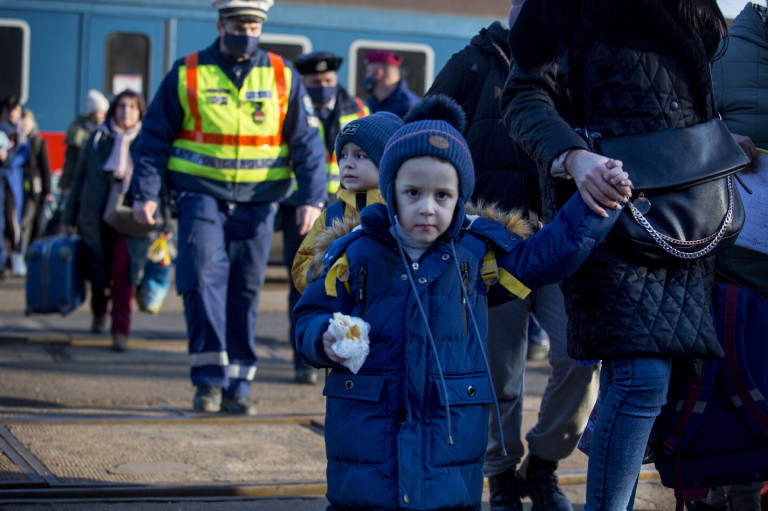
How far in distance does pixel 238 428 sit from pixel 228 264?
92 centimetres

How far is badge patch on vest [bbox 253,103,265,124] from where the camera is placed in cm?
595

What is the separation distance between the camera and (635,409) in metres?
3.11

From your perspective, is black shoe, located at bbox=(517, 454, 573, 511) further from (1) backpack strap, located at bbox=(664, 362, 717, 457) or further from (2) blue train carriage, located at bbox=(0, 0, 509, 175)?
(2) blue train carriage, located at bbox=(0, 0, 509, 175)

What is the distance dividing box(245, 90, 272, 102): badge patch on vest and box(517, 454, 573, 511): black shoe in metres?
2.74

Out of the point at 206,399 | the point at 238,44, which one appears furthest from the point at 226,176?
the point at 206,399

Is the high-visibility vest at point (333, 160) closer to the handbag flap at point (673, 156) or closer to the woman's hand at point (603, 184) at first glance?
the handbag flap at point (673, 156)

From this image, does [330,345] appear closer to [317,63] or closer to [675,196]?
[675,196]

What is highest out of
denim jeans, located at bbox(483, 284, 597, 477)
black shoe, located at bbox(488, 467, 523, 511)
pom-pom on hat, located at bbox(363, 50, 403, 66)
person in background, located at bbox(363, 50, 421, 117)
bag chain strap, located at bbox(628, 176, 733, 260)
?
pom-pom on hat, located at bbox(363, 50, 403, 66)

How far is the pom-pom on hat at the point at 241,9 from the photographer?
5.85 m

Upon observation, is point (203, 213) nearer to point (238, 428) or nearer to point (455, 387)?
point (238, 428)

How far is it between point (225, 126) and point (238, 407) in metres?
1.46

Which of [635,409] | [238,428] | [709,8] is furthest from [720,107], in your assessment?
[238,428]

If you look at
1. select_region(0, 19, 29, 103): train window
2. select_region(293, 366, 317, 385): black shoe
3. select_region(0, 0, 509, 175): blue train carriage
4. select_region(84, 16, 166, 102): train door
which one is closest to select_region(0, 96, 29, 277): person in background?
select_region(0, 19, 29, 103): train window

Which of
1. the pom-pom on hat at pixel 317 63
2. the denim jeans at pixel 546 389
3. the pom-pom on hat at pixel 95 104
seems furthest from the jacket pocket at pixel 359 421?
the pom-pom on hat at pixel 95 104
